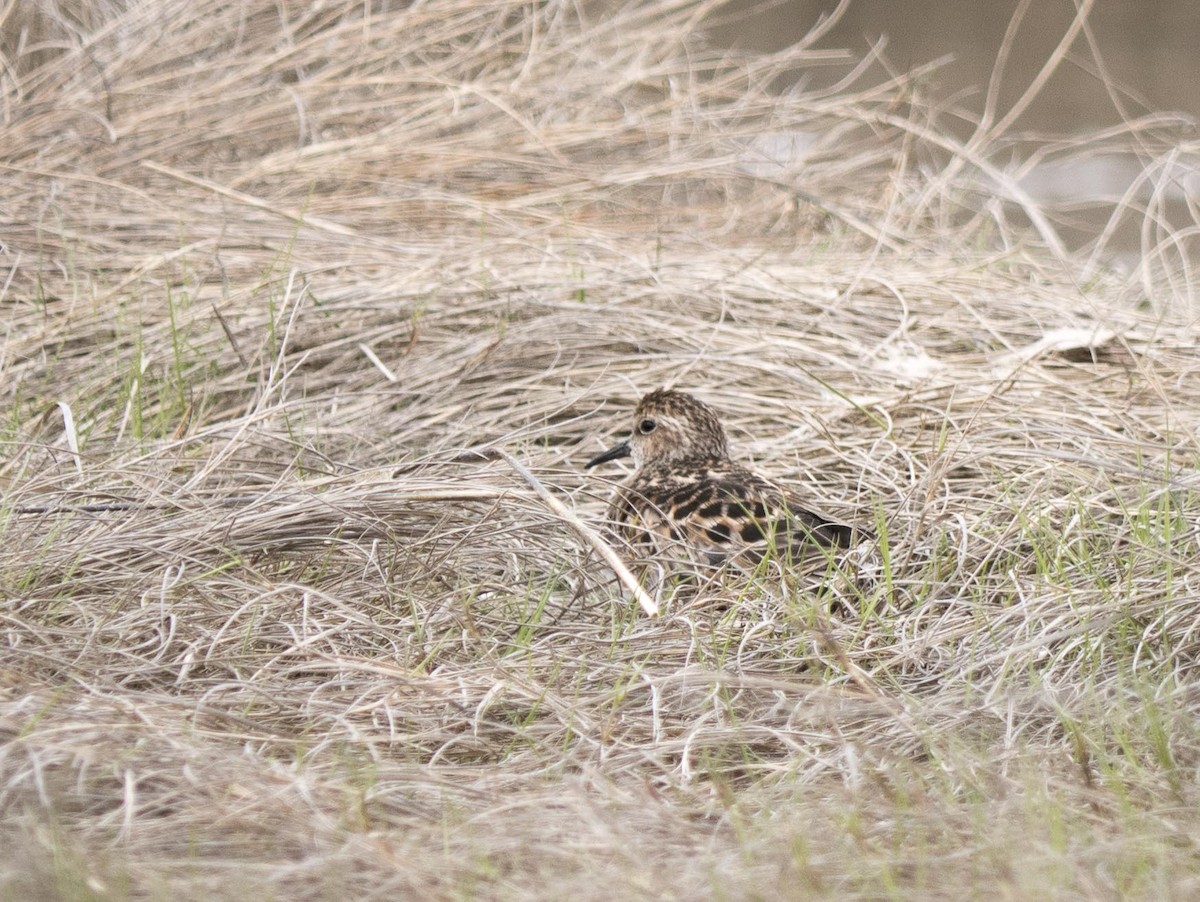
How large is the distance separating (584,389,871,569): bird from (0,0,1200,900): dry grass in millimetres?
150

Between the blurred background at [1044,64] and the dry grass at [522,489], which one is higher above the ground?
the dry grass at [522,489]

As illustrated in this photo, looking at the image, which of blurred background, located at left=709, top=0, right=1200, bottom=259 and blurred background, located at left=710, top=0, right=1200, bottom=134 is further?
blurred background, located at left=710, top=0, right=1200, bottom=134

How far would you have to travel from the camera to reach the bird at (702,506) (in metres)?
3.69

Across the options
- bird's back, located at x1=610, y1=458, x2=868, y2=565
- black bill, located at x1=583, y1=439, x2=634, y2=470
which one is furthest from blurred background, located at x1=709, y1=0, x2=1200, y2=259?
bird's back, located at x1=610, y1=458, x2=868, y2=565

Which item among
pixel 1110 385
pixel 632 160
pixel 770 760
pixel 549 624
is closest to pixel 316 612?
pixel 549 624

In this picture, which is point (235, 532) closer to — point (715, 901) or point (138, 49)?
point (715, 901)

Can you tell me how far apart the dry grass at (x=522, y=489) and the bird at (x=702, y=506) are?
15 cm

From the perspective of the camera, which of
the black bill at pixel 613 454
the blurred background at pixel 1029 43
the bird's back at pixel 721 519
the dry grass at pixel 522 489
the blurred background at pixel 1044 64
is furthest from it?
the blurred background at pixel 1029 43

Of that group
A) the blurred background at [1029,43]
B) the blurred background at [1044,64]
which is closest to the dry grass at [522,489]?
the blurred background at [1044,64]

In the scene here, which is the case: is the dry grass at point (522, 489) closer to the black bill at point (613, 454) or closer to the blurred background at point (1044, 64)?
the black bill at point (613, 454)

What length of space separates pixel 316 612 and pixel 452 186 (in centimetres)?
389

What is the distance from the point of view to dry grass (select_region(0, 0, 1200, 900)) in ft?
8.04

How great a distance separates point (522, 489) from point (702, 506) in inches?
18.5

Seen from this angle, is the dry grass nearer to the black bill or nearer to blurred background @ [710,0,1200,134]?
the black bill
